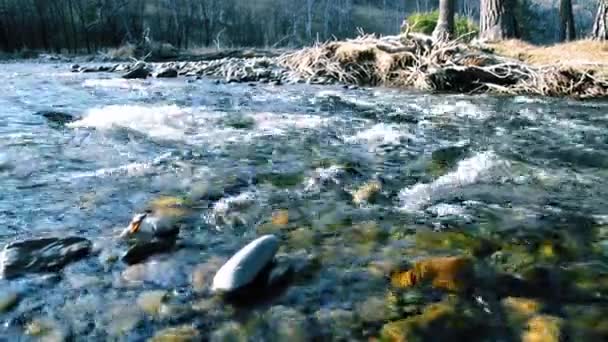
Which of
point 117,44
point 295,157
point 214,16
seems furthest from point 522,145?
point 214,16

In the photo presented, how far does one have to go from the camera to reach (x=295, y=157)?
493cm

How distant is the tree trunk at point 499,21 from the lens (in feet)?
41.3

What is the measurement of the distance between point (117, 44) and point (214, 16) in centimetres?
1509

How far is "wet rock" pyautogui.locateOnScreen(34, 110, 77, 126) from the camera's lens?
6640 mm

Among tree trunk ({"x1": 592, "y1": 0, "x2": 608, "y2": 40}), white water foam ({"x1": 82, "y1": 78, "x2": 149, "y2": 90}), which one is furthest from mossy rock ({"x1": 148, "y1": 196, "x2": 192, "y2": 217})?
tree trunk ({"x1": 592, "y1": 0, "x2": 608, "y2": 40})

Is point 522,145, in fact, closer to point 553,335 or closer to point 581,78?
point 553,335

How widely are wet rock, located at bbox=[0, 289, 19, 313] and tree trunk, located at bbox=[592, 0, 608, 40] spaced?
38.3 ft

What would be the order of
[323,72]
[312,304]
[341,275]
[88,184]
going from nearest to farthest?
[312,304] < [341,275] < [88,184] < [323,72]

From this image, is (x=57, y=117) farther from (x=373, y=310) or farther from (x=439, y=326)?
(x=439, y=326)

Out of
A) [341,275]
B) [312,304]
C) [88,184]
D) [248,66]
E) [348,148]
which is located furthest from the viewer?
[248,66]

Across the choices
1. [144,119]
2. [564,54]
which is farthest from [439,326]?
[564,54]

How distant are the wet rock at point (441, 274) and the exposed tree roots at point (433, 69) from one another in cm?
722

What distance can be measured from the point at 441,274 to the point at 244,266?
96cm

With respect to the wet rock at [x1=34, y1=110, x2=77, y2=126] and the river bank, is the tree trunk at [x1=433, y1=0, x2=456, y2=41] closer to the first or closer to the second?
the river bank
